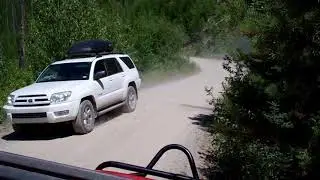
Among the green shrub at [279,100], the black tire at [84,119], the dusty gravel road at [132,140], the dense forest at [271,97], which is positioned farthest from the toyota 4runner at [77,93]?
the green shrub at [279,100]

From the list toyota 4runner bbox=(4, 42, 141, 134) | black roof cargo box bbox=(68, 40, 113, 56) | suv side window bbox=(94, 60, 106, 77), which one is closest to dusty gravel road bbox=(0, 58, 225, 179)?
toyota 4runner bbox=(4, 42, 141, 134)

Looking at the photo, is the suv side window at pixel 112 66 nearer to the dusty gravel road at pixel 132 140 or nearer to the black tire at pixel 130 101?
the black tire at pixel 130 101

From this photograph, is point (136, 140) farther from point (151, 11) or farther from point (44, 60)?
point (151, 11)

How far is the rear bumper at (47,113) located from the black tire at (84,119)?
151 millimetres

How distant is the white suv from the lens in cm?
1220

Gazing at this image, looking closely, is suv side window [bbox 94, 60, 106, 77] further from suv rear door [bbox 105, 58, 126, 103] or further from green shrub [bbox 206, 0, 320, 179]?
green shrub [bbox 206, 0, 320, 179]

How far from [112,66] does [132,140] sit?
343 cm

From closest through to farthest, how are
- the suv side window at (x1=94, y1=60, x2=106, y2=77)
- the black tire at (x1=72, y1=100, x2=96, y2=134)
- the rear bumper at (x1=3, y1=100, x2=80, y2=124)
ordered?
the rear bumper at (x1=3, y1=100, x2=80, y2=124) < the black tire at (x1=72, y1=100, x2=96, y2=134) < the suv side window at (x1=94, y1=60, x2=106, y2=77)

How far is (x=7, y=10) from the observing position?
26156 mm

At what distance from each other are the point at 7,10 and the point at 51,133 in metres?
14.3

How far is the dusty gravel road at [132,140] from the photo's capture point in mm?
10336

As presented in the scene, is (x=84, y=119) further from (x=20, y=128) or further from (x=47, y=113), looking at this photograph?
(x=20, y=128)

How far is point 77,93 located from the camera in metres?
12.5

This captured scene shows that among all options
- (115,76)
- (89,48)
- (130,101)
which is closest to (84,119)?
(115,76)
